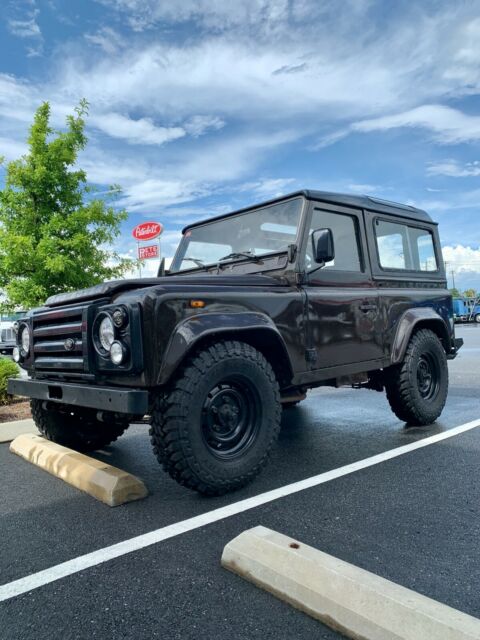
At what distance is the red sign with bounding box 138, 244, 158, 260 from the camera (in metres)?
10.5

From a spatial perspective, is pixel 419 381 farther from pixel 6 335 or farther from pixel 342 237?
pixel 6 335

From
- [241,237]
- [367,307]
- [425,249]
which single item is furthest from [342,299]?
[425,249]

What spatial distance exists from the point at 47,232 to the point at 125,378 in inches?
221

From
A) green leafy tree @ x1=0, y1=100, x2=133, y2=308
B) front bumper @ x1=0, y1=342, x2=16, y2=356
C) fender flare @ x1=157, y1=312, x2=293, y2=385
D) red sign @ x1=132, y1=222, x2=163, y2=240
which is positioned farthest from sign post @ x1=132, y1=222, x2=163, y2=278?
front bumper @ x1=0, y1=342, x2=16, y2=356

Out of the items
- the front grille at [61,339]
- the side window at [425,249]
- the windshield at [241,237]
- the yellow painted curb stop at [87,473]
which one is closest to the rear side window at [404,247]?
the side window at [425,249]

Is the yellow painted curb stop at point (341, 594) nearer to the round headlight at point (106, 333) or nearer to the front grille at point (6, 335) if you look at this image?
the round headlight at point (106, 333)

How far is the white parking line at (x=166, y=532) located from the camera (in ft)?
7.17

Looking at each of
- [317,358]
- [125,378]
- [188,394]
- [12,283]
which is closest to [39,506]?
[125,378]

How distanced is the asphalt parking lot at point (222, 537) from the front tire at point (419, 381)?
0.39 metres

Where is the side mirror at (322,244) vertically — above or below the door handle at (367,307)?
above

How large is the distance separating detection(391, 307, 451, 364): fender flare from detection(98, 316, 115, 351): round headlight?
271 cm

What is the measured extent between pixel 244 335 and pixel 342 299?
3.59ft

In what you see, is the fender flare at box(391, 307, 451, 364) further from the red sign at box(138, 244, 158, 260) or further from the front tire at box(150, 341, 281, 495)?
the red sign at box(138, 244, 158, 260)

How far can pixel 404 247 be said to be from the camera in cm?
507
